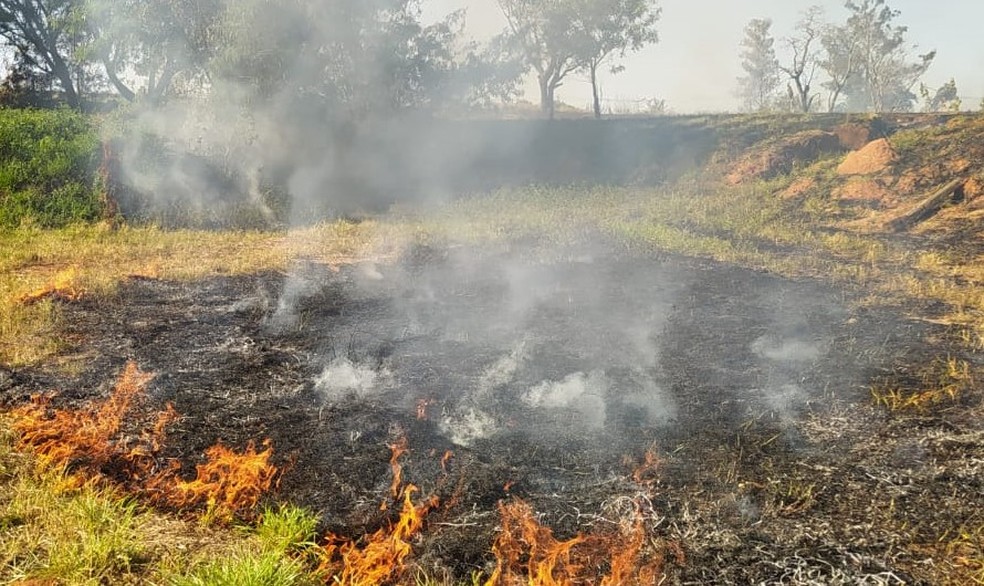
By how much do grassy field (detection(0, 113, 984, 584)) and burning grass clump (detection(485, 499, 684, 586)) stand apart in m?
0.54

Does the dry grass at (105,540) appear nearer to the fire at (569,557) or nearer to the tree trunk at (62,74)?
the fire at (569,557)

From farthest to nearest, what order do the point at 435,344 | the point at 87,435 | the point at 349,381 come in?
the point at 435,344 < the point at 349,381 < the point at 87,435

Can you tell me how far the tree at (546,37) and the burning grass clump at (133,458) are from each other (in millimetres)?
26883

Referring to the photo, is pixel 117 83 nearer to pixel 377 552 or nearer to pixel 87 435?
pixel 87 435

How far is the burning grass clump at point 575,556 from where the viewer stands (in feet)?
11.0

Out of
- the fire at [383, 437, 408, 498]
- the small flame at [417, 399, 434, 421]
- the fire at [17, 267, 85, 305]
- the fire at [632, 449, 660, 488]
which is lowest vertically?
the fire at [632, 449, 660, 488]

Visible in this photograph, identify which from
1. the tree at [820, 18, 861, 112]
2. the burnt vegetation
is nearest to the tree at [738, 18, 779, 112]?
the tree at [820, 18, 861, 112]

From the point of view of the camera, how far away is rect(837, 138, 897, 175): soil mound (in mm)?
15727

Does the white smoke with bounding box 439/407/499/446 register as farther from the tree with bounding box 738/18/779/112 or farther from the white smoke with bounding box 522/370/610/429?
the tree with bounding box 738/18/779/112

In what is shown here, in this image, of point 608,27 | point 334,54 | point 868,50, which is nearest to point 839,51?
point 868,50

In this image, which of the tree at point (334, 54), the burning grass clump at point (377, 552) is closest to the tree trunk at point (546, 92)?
the tree at point (334, 54)

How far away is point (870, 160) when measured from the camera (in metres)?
16.0

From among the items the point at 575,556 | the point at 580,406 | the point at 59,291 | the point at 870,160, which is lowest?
the point at 575,556

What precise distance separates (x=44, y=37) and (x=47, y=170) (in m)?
16.1
